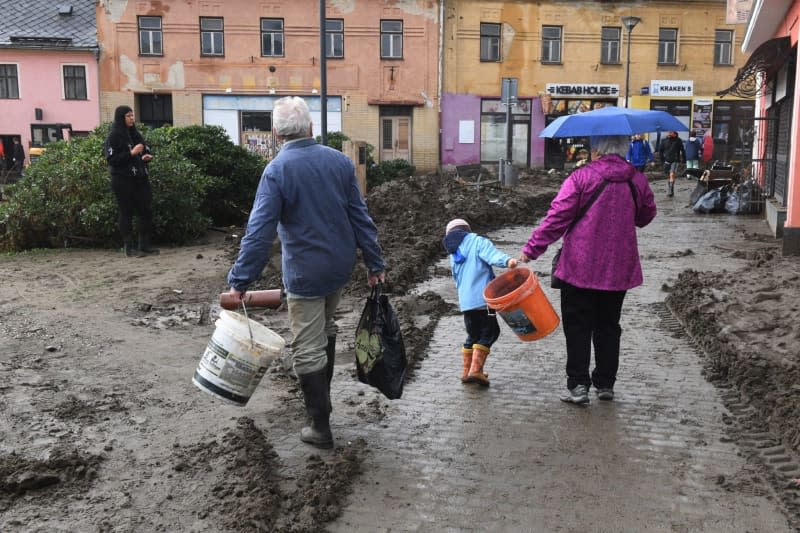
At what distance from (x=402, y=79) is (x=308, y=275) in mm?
30144

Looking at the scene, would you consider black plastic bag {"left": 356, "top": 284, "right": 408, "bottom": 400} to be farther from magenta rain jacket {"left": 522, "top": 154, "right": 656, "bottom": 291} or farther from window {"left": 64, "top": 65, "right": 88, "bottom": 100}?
window {"left": 64, "top": 65, "right": 88, "bottom": 100}

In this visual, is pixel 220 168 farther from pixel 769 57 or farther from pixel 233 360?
pixel 233 360

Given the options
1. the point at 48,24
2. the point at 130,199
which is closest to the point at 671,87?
the point at 48,24

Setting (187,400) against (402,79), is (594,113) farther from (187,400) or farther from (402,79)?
(402,79)

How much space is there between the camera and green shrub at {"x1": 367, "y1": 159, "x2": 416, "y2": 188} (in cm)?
2822

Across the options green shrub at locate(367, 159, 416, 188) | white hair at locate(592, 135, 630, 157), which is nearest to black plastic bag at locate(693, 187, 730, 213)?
white hair at locate(592, 135, 630, 157)

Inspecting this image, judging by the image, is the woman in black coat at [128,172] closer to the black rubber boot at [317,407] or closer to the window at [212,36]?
the black rubber boot at [317,407]

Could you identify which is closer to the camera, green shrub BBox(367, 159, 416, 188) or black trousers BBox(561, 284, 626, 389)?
black trousers BBox(561, 284, 626, 389)

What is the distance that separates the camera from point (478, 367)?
18.4 feet

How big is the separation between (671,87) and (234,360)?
111 feet

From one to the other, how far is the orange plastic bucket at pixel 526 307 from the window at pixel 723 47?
110 feet

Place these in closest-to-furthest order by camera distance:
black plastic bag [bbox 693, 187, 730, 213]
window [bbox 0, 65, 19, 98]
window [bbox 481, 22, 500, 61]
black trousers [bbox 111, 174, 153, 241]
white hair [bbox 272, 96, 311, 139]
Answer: white hair [bbox 272, 96, 311, 139] < black trousers [bbox 111, 174, 153, 241] < black plastic bag [bbox 693, 187, 730, 213] < window [bbox 0, 65, 19, 98] < window [bbox 481, 22, 500, 61]

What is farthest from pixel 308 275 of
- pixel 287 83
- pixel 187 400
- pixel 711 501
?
pixel 287 83

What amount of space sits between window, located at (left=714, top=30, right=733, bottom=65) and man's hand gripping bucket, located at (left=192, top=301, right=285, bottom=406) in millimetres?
35251
